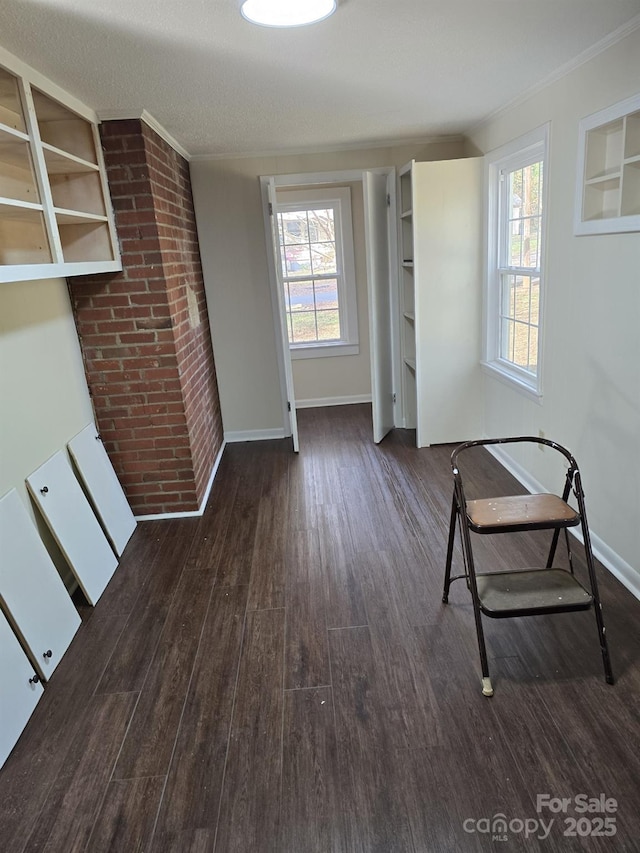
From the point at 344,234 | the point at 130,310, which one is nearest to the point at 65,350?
the point at 130,310

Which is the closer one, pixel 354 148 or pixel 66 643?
pixel 66 643

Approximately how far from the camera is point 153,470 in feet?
11.1

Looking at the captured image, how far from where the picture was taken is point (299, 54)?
2105 mm

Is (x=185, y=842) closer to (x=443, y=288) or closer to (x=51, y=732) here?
(x=51, y=732)

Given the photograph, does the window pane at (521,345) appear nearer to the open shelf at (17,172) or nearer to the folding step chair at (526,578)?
the folding step chair at (526,578)

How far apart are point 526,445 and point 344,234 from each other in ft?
9.43

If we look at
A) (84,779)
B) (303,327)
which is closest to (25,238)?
(84,779)

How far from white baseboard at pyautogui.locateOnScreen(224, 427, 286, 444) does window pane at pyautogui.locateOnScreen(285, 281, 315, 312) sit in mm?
1438

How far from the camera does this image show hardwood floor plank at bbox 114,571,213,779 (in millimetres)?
1799

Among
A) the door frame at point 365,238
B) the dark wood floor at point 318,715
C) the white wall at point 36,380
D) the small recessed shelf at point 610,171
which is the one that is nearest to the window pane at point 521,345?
the small recessed shelf at point 610,171

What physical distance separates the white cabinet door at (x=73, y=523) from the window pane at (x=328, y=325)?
331cm

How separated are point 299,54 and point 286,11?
1.41 feet

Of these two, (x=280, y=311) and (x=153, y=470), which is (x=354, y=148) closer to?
(x=280, y=311)

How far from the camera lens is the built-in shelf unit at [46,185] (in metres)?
2.03
